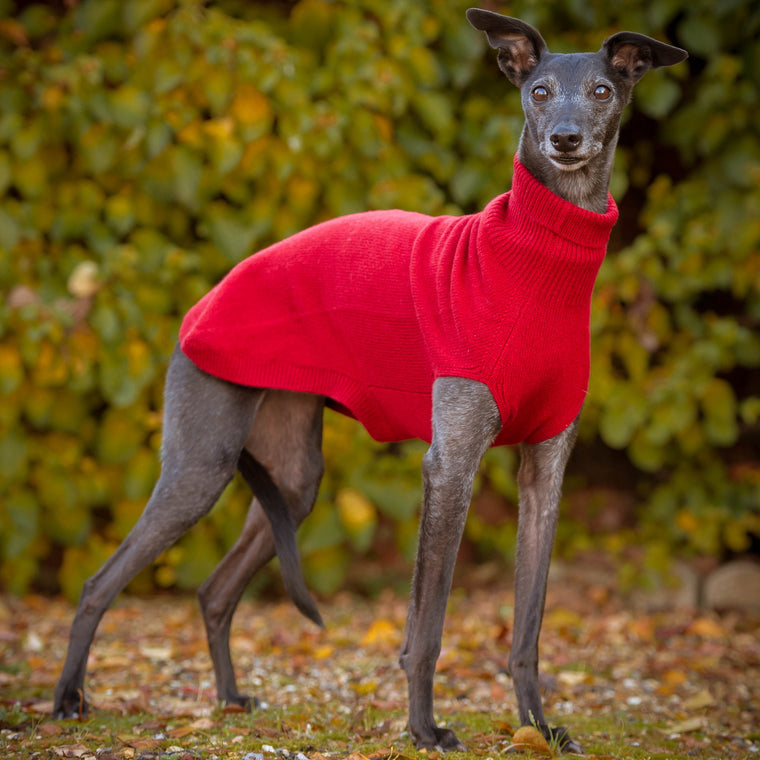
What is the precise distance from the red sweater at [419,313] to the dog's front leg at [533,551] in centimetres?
10

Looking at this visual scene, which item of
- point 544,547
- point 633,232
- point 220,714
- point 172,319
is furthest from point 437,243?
point 633,232

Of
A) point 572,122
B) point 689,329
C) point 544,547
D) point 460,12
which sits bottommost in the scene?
point 544,547

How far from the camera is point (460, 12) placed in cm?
456

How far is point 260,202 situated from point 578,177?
2.15 meters

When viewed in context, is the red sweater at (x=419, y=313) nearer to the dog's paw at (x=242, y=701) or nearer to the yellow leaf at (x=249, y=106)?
the dog's paw at (x=242, y=701)

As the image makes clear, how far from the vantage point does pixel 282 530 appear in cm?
311

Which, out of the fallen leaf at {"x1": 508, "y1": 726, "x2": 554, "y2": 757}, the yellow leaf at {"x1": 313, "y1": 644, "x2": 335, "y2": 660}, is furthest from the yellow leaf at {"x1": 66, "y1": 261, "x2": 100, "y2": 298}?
the fallen leaf at {"x1": 508, "y1": 726, "x2": 554, "y2": 757}

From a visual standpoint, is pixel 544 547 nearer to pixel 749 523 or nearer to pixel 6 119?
pixel 749 523

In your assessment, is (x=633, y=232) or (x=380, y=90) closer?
(x=380, y=90)

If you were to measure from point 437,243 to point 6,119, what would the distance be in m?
2.54

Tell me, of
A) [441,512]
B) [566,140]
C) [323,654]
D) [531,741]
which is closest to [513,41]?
[566,140]

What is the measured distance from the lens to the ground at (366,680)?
278 cm

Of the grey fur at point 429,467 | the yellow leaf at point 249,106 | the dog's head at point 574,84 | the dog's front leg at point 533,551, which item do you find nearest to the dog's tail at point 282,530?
the grey fur at point 429,467

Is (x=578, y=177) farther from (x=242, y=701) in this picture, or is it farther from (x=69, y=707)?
(x=69, y=707)
